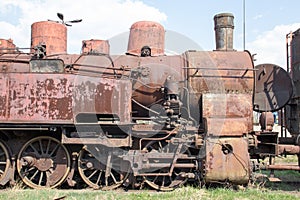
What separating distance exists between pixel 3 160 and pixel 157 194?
3539 millimetres

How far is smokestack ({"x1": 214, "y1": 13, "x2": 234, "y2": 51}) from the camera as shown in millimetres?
8570

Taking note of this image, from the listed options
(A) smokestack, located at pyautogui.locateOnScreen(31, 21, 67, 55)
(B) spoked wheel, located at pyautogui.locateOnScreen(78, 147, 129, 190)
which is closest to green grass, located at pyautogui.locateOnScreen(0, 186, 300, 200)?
(B) spoked wheel, located at pyautogui.locateOnScreen(78, 147, 129, 190)

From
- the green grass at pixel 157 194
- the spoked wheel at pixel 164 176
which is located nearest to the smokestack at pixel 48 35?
the spoked wheel at pixel 164 176

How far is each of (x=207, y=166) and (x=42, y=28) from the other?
249 inches

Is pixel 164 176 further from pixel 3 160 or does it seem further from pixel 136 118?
pixel 3 160

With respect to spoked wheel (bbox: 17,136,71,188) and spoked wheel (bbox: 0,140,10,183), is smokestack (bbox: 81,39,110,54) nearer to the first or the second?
spoked wheel (bbox: 17,136,71,188)

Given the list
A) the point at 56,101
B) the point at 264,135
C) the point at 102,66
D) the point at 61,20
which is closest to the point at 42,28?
the point at 61,20

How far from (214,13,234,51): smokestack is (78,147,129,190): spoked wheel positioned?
3699 millimetres

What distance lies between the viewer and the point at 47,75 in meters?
7.29

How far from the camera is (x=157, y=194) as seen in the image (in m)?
6.88

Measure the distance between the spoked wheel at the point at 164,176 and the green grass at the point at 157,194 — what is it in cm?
29

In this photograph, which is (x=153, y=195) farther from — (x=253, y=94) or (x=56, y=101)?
(x=253, y=94)

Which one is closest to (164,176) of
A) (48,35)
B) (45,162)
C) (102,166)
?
(102,166)

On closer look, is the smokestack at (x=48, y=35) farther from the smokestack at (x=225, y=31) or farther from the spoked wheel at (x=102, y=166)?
the smokestack at (x=225, y=31)
